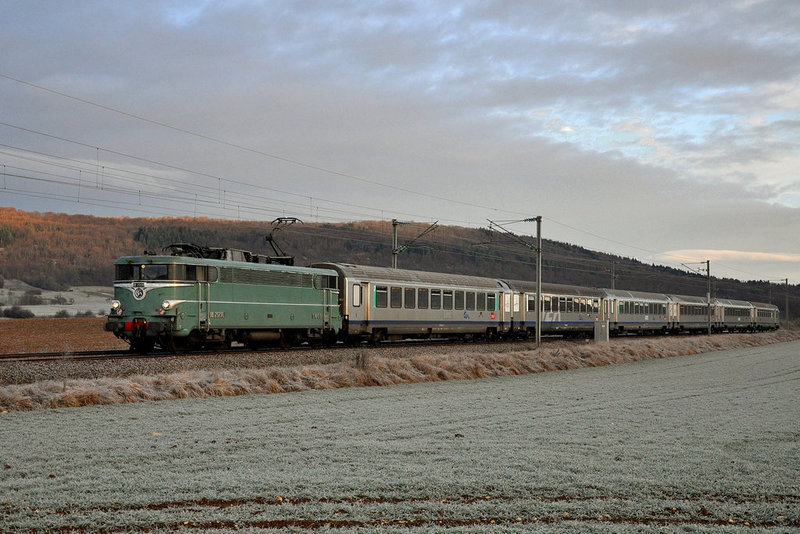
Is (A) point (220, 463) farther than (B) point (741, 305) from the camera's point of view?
No

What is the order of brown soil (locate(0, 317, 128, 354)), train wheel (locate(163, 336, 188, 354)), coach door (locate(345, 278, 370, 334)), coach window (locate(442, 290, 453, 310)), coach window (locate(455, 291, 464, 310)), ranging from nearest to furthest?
train wheel (locate(163, 336, 188, 354)) → coach door (locate(345, 278, 370, 334)) → brown soil (locate(0, 317, 128, 354)) → coach window (locate(442, 290, 453, 310)) → coach window (locate(455, 291, 464, 310))

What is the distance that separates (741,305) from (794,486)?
298 ft

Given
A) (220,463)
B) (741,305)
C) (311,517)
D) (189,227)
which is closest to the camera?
(311,517)

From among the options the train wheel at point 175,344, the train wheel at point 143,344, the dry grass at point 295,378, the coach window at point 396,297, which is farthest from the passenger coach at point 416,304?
the train wheel at point 143,344

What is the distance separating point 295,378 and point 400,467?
1114 cm

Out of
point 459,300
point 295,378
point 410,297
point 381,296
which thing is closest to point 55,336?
point 381,296

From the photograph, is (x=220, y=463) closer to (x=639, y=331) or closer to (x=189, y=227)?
(x=639, y=331)

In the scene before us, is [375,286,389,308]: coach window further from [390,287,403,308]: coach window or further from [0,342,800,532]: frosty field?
[0,342,800,532]: frosty field

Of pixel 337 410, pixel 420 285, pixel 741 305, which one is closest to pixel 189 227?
pixel 741 305

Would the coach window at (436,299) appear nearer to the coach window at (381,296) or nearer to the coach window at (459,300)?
the coach window at (459,300)

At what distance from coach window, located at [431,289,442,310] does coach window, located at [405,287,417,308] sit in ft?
5.49

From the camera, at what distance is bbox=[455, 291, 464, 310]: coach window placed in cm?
4469

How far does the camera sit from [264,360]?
2552cm

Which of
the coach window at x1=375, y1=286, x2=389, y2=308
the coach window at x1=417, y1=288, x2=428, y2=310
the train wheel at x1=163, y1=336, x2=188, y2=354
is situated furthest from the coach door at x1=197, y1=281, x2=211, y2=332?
the coach window at x1=417, y1=288, x2=428, y2=310
